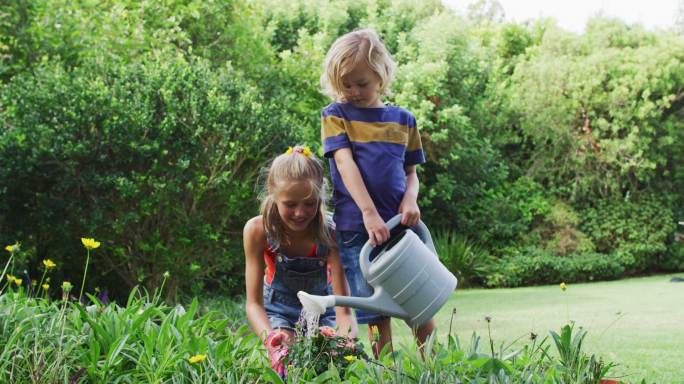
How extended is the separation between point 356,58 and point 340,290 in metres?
0.89

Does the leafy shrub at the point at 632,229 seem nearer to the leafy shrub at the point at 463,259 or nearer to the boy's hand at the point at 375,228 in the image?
the leafy shrub at the point at 463,259

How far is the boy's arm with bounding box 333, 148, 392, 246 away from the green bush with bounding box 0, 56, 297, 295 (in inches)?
146

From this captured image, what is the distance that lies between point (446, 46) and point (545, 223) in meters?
3.41

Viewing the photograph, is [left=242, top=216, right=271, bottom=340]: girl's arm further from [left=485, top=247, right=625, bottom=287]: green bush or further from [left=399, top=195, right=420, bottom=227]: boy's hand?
[left=485, top=247, right=625, bottom=287]: green bush

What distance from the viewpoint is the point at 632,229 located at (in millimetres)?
12969

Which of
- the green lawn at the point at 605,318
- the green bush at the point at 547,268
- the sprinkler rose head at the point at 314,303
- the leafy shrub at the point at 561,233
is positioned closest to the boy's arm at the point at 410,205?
the green lawn at the point at 605,318

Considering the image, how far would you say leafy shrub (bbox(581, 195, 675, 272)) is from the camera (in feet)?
42.4

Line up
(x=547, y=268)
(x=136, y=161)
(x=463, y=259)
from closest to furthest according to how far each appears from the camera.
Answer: (x=136, y=161)
(x=463, y=259)
(x=547, y=268)

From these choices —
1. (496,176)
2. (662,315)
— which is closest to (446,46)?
(496,176)

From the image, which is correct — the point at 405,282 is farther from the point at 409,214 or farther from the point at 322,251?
the point at 322,251

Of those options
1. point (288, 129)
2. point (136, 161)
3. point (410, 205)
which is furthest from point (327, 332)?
point (288, 129)

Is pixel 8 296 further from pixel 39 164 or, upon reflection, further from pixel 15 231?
pixel 15 231

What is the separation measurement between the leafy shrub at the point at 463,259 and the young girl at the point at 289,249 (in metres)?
8.32

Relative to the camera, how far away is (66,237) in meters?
6.75
